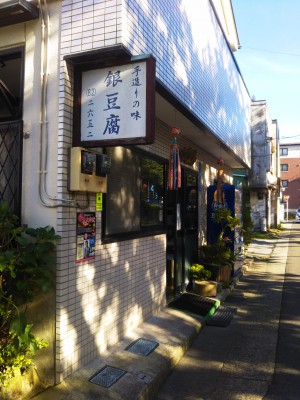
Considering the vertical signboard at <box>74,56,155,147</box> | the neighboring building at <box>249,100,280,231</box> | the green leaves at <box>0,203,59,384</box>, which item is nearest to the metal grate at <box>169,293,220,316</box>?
the green leaves at <box>0,203,59,384</box>

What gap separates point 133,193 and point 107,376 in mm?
2631

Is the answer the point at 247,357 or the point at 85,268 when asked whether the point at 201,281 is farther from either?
the point at 85,268

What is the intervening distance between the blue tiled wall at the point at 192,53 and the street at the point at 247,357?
3.86m

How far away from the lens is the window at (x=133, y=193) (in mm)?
4871

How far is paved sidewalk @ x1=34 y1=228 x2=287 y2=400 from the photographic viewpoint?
366 cm

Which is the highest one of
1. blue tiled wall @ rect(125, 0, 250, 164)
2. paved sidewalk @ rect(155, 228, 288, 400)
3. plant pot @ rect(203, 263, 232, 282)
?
blue tiled wall @ rect(125, 0, 250, 164)

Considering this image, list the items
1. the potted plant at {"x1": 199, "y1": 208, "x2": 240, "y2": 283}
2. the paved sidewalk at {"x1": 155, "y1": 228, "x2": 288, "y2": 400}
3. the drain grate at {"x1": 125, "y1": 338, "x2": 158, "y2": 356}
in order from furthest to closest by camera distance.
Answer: the potted plant at {"x1": 199, "y1": 208, "x2": 240, "y2": 283} < the drain grate at {"x1": 125, "y1": 338, "x2": 158, "y2": 356} < the paved sidewalk at {"x1": 155, "y1": 228, "x2": 288, "y2": 400}

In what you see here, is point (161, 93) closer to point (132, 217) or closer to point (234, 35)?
point (132, 217)

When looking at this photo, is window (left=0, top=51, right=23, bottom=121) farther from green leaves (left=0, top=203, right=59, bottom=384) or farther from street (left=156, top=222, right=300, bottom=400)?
street (left=156, top=222, right=300, bottom=400)

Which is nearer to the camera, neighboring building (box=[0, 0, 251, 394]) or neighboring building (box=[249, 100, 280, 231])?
neighboring building (box=[0, 0, 251, 394])

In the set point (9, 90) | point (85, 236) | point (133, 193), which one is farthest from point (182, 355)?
point (9, 90)

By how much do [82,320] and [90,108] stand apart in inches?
93.8

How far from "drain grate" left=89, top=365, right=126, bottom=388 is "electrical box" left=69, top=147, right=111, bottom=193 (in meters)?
2.05

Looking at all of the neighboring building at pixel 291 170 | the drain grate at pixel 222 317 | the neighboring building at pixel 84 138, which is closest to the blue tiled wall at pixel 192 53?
the neighboring building at pixel 84 138
